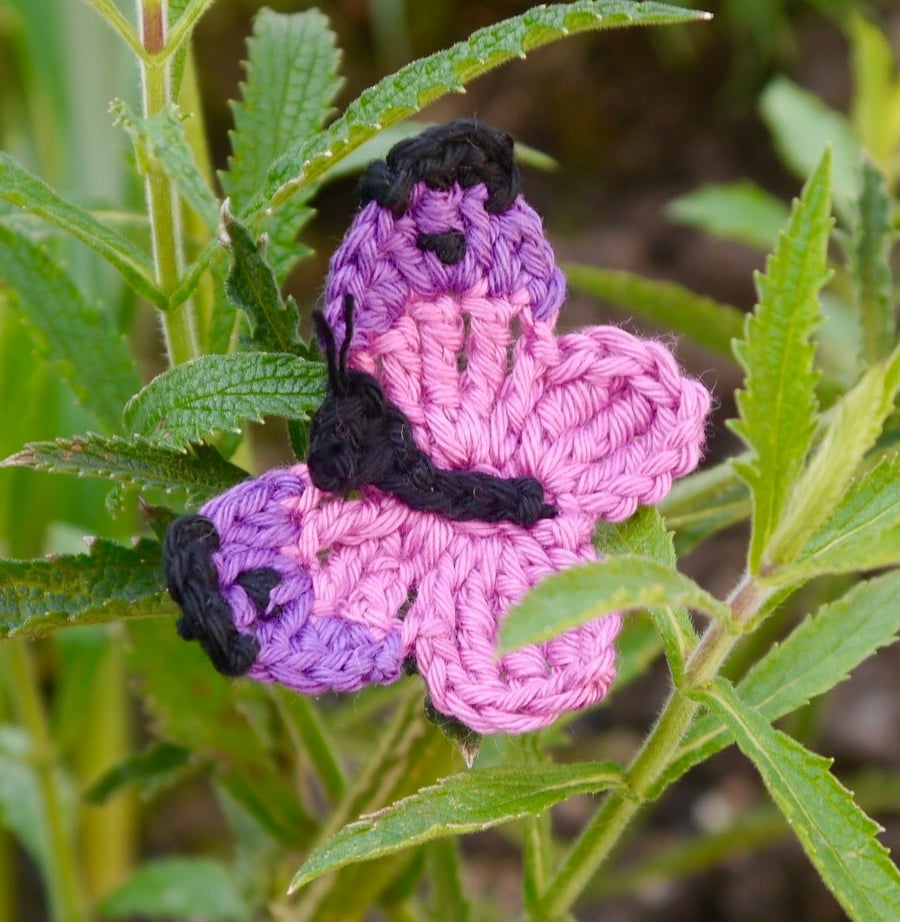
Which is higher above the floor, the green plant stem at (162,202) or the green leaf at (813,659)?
the green plant stem at (162,202)

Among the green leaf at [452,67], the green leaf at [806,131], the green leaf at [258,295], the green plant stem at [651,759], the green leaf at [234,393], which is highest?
the green leaf at [452,67]

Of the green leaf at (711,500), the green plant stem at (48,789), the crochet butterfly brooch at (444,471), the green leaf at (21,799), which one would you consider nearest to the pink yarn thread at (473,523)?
the crochet butterfly brooch at (444,471)

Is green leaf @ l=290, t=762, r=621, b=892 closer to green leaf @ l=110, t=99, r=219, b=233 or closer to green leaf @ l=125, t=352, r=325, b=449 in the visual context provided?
green leaf @ l=125, t=352, r=325, b=449

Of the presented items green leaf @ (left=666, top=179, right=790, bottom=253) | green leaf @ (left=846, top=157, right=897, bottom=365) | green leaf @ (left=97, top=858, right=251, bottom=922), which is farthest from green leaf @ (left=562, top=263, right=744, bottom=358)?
green leaf @ (left=97, top=858, right=251, bottom=922)

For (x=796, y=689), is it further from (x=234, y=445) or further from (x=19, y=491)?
(x=19, y=491)

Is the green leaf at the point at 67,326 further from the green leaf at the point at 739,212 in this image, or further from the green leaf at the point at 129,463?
the green leaf at the point at 739,212

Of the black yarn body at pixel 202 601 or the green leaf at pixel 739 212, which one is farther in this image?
the green leaf at pixel 739 212
